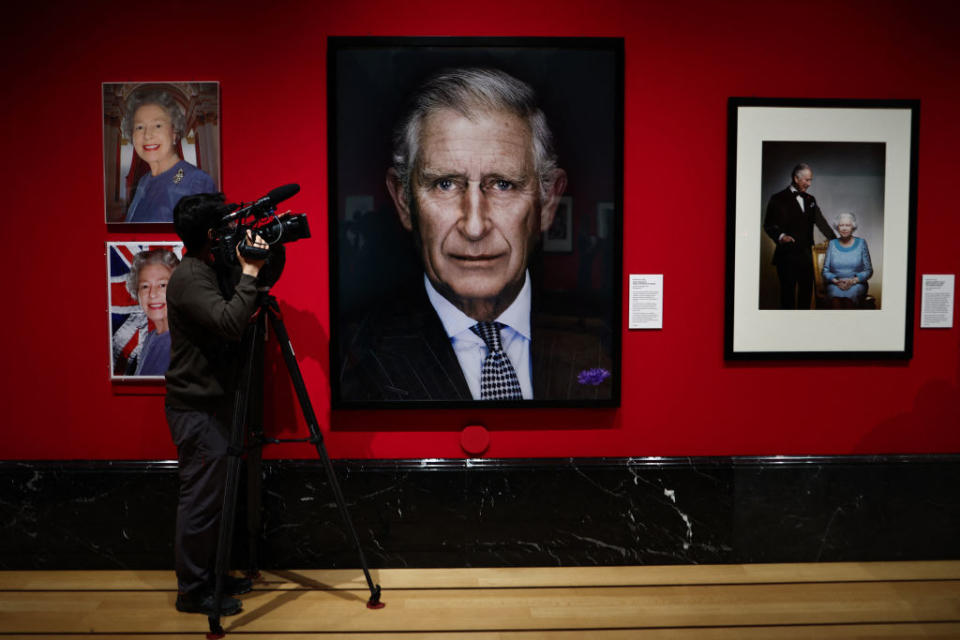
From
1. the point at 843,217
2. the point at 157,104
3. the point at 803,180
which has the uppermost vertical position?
the point at 157,104

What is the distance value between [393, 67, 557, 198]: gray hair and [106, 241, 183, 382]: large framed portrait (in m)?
1.01

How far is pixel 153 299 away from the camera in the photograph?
2771 mm

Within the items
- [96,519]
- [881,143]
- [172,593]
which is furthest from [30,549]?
[881,143]

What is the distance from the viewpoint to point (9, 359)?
2.80 meters

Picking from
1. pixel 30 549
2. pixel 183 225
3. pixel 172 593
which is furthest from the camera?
pixel 30 549

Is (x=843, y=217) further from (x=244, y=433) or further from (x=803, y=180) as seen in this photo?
(x=244, y=433)

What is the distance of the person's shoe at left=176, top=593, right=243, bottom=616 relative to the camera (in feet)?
7.93

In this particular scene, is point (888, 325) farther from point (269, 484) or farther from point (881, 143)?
point (269, 484)

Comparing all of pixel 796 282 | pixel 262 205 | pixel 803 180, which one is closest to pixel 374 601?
pixel 262 205

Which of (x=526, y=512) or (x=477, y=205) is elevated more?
(x=477, y=205)

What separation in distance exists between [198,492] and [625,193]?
205 centimetres

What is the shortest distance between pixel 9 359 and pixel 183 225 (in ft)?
3.68

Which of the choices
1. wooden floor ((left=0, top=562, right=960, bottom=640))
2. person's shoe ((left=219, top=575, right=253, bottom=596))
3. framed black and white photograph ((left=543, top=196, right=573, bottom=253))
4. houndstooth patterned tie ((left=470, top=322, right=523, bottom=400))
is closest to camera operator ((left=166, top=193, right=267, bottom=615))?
person's shoe ((left=219, top=575, right=253, bottom=596))

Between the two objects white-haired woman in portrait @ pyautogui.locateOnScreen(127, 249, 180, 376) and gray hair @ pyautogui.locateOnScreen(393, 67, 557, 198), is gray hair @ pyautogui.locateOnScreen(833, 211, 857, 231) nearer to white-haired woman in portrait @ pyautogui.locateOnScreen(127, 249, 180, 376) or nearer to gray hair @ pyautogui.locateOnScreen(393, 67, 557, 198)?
gray hair @ pyautogui.locateOnScreen(393, 67, 557, 198)
